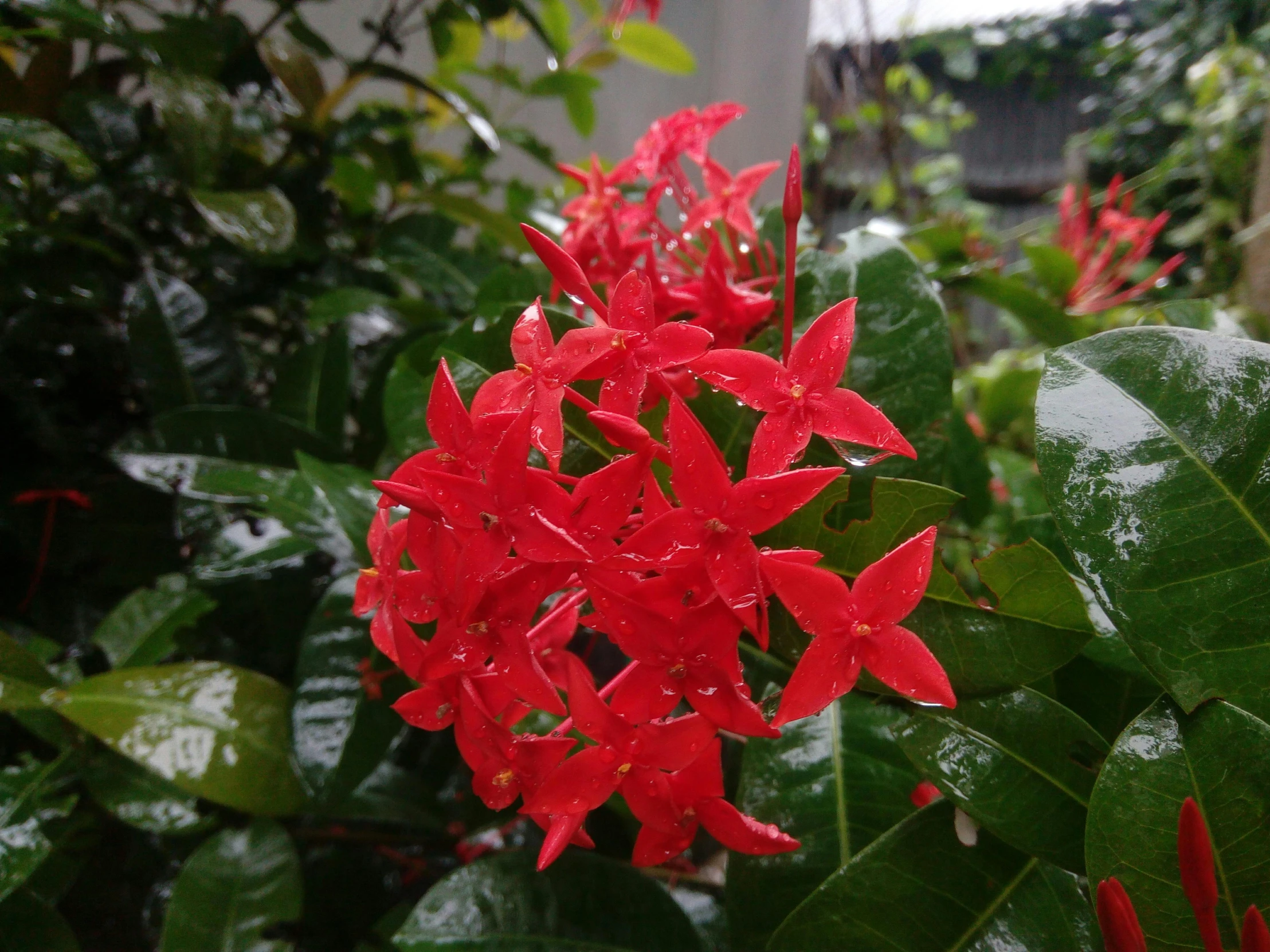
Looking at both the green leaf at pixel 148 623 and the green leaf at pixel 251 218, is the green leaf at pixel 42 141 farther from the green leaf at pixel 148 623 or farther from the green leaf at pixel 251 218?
the green leaf at pixel 148 623

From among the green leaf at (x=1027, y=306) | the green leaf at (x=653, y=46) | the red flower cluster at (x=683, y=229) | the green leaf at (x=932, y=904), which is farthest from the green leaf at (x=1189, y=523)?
the green leaf at (x=653, y=46)

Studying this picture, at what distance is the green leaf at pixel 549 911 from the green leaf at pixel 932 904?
0.18m

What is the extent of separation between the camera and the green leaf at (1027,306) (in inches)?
30.7

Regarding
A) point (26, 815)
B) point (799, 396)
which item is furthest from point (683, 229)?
point (26, 815)

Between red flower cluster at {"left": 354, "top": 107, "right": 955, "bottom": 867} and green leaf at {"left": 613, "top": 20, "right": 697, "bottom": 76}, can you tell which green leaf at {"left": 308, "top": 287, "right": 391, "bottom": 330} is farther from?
green leaf at {"left": 613, "top": 20, "right": 697, "bottom": 76}

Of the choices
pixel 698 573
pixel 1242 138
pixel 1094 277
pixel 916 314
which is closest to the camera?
pixel 698 573

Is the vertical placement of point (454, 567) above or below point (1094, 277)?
below

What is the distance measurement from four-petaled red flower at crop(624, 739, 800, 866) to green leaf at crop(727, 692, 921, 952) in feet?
0.33

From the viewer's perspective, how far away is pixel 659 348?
326 mm

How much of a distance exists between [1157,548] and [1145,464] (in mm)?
37

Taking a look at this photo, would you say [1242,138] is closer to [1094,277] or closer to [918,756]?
[1094,277]

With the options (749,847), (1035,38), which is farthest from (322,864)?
(1035,38)

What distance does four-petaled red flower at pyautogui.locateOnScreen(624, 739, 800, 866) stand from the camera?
1.06 feet

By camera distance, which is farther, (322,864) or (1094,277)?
(1094,277)
